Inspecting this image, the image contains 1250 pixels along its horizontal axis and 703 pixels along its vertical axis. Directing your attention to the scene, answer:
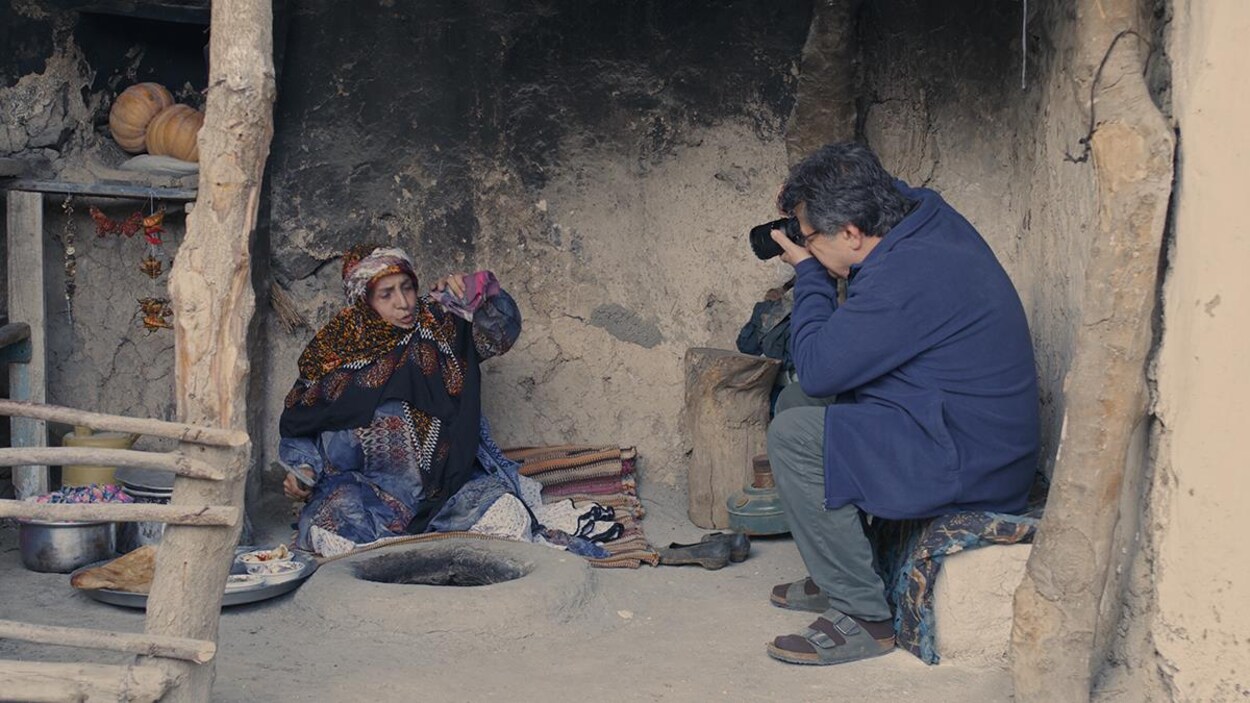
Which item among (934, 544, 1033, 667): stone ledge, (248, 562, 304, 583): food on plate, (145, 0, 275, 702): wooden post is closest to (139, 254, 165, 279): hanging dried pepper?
(248, 562, 304, 583): food on plate

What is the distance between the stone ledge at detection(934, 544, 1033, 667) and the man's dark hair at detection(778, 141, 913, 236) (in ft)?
3.07

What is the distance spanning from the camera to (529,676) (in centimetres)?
373

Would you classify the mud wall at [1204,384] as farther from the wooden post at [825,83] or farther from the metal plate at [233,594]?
the metal plate at [233,594]

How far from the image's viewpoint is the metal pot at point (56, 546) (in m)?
4.56

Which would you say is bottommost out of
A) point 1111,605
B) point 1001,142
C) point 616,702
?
point 616,702

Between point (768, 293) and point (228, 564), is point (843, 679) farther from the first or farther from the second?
point (768, 293)

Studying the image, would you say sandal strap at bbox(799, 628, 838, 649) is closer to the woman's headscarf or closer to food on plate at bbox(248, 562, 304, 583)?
food on plate at bbox(248, 562, 304, 583)

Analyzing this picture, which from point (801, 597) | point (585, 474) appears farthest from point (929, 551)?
point (585, 474)

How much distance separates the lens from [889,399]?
384cm

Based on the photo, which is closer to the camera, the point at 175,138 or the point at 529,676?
the point at 529,676

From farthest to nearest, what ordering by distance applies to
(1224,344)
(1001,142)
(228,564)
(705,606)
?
(1001,142) < (705,606) < (228,564) < (1224,344)

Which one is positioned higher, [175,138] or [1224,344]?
[175,138]

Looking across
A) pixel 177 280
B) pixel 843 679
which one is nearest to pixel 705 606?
pixel 843 679

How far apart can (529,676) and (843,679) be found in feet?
2.69
